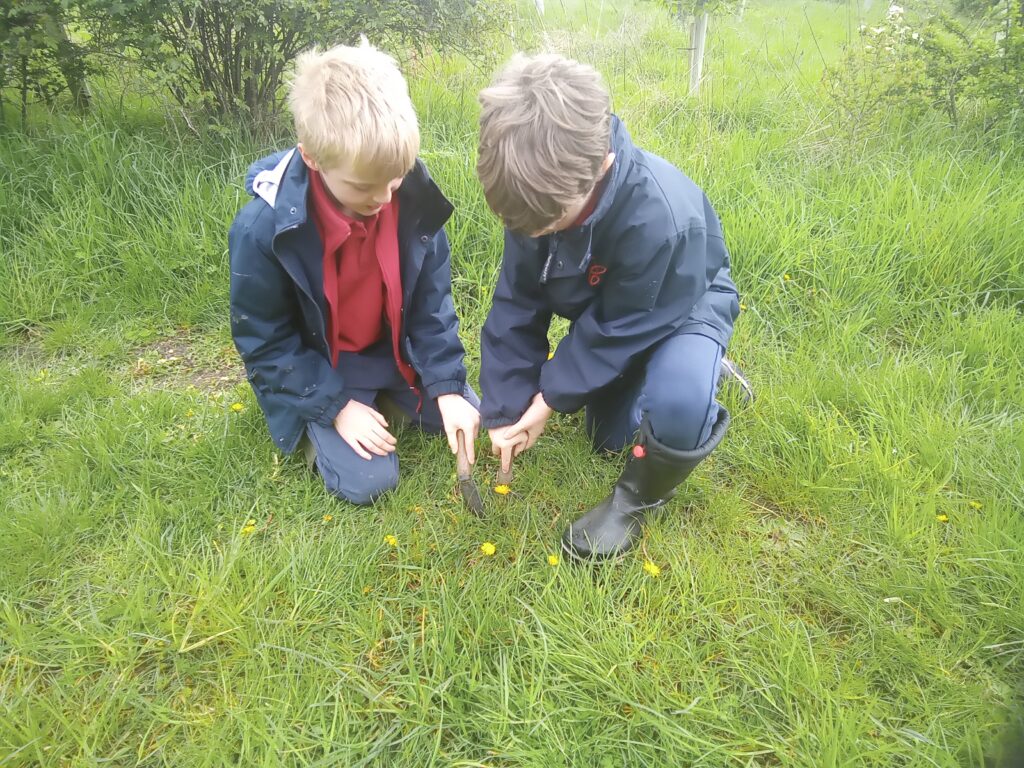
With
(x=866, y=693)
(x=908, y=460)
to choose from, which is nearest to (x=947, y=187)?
(x=908, y=460)

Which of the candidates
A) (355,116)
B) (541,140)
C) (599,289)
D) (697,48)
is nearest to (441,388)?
(599,289)

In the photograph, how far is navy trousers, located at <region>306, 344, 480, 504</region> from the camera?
2051 millimetres

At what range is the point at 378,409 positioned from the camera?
7.91ft

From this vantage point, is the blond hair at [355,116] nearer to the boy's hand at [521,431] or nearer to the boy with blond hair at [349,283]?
the boy with blond hair at [349,283]

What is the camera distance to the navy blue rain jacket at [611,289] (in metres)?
1.63

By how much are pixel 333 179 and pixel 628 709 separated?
1484mm

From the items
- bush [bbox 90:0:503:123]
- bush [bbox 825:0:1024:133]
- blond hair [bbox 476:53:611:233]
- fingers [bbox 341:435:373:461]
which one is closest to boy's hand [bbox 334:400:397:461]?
fingers [bbox 341:435:373:461]

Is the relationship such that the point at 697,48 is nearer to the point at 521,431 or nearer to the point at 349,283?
the point at 349,283

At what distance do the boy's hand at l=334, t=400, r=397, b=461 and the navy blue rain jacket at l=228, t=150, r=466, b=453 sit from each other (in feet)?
0.12

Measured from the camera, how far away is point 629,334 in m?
1.75

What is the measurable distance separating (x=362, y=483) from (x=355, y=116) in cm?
105

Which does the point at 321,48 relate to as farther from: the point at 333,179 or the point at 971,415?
the point at 971,415

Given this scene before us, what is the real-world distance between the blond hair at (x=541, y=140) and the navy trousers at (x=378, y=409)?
96 cm

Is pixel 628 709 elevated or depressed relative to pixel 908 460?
depressed
